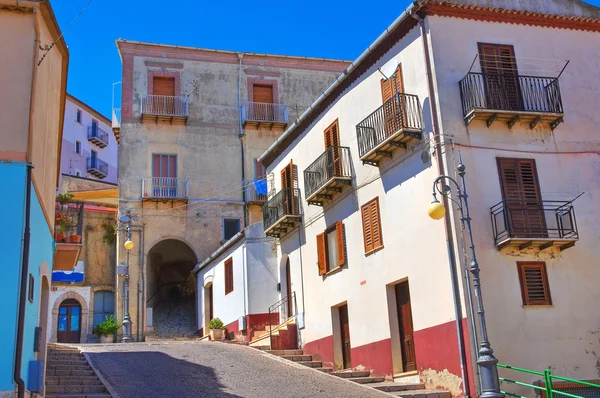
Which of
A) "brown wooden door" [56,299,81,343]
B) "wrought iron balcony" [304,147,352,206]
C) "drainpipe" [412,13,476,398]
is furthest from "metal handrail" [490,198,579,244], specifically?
"brown wooden door" [56,299,81,343]

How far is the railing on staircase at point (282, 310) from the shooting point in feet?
84.7

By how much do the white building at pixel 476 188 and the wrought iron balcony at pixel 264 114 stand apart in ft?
49.1

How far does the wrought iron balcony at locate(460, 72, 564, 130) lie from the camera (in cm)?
1739

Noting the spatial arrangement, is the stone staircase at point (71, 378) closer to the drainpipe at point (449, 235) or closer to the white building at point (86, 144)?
the drainpipe at point (449, 235)

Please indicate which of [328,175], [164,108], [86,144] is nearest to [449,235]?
[328,175]

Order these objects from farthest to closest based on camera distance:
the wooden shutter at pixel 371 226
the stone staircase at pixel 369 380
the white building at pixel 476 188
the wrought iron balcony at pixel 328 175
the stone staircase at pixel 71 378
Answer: the wrought iron balcony at pixel 328 175 < the wooden shutter at pixel 371 226 < the white building at pixel 476 188 < the stone staircase at pixel 369 380 < the stone staircase at pixel 71 378

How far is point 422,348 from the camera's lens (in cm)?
1745

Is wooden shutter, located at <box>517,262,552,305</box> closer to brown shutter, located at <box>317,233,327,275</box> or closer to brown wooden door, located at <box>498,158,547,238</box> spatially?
brown wooden door, located at <box>498,158,547,238</box>

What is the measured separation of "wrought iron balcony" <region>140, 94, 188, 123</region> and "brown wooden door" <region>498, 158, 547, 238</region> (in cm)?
2074

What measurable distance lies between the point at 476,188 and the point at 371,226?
393 cm

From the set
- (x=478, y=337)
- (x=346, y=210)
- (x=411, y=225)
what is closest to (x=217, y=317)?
(x=346, y=210)

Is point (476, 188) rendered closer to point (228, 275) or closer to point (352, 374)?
point (352, 374)

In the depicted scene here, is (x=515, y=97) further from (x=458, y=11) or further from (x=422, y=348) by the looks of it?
(x=422, y=348)

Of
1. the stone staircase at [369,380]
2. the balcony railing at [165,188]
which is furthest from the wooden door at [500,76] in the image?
the balcony railing at [165,188]
